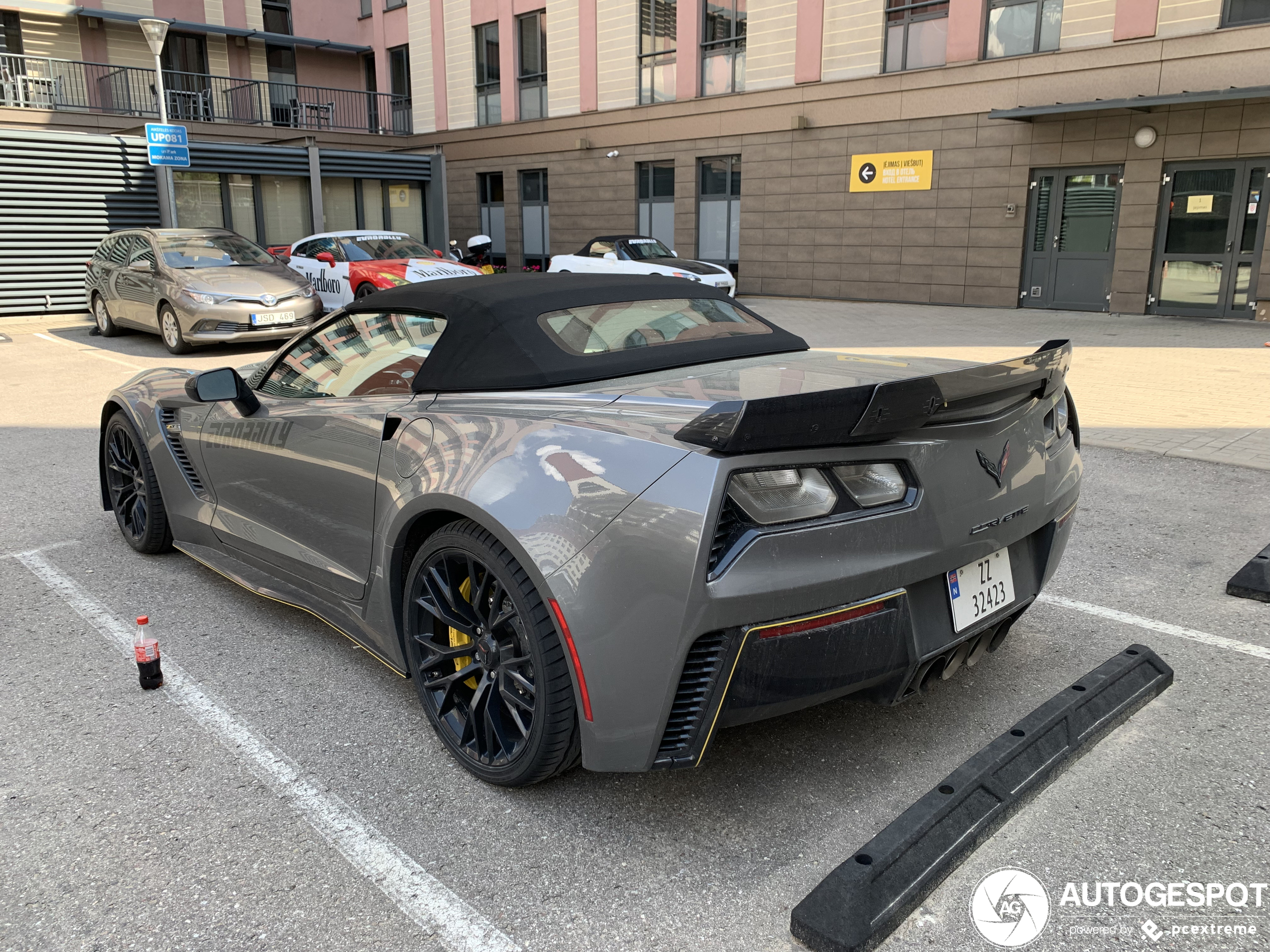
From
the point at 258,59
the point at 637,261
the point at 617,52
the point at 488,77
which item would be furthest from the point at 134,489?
the point at 258,59

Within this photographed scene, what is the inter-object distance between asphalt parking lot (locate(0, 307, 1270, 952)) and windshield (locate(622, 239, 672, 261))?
1588 cm

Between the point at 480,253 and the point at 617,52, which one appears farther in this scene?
the point at 480,253

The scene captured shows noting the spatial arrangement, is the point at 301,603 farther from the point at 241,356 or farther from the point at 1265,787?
the point at 241,356

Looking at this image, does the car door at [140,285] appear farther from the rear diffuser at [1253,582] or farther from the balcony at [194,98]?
the balcony at [194,98]

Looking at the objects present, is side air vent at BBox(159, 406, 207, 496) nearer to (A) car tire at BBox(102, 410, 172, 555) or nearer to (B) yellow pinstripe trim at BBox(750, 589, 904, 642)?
(A) car tire at BBox(102, 410, 172, 555)

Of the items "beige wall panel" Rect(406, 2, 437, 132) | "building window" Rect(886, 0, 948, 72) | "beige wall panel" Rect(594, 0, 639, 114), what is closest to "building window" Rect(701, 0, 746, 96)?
"beige wall panel" Rect(594, 0, 639, 114)

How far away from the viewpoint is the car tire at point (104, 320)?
14.9m

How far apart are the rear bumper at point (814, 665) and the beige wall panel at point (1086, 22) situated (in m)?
17.6

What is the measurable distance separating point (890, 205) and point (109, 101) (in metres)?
23.9

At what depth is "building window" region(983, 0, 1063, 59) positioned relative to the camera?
17359mm

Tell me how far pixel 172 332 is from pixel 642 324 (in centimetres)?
1156

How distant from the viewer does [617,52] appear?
25094mm

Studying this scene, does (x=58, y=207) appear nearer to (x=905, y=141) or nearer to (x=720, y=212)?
(x=720, y=212)

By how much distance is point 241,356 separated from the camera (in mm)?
13062
